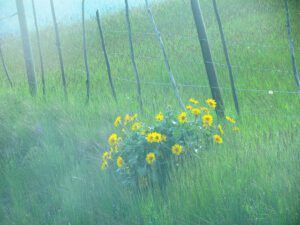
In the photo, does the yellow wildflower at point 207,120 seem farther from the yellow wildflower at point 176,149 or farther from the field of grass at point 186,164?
the yellow wildflower at point 176,149

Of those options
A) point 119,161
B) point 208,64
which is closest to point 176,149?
point 119,161

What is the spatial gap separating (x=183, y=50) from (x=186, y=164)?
7.24 m

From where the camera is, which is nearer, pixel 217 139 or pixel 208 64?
pixel 217 139

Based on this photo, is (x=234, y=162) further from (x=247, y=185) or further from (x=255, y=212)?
(x=255, y=212)

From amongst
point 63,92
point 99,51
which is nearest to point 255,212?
point 63,92

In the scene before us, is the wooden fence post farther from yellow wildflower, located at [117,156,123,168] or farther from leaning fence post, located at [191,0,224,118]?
yellow wildflower, located at [117,156,123,168]

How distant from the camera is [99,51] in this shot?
1527 centimetres

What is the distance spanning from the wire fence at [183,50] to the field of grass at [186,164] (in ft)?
0.13

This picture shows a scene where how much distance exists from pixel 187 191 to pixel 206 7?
501 inches

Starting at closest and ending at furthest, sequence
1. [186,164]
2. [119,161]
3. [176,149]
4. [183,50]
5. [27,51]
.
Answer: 1. [186,164]
2. [176,149]
3. [119,161]
4. [27,51]
5. [183,50]

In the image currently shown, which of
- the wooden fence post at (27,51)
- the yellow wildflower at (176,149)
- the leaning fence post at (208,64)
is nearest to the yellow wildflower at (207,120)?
the yellow wildflower at (176,149)

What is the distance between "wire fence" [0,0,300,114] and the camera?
9.18 meters

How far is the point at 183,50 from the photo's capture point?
11.6 m

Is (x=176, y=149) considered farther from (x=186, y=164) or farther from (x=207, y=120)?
(x=207, y=120)
